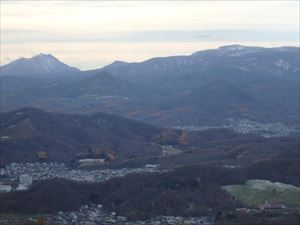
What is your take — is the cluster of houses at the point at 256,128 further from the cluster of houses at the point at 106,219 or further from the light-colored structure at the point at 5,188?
the cluster of houses at the point at 106,219

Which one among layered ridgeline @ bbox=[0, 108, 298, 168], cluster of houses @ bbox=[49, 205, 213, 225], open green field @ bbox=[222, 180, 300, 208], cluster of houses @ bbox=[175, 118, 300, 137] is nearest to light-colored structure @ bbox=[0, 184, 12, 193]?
cluster of houses @ bbox=[49, 205, 213, 225]

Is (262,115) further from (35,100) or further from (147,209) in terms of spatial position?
(147,209)

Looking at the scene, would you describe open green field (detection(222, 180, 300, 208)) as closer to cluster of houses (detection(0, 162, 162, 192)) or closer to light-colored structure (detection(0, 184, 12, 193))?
cluster of houses (detection(0, 162, 162, 192))

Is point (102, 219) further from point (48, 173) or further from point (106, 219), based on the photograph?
point (48, 173)

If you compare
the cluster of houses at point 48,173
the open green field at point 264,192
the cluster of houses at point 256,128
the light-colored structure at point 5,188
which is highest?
the open green field at point 264,192

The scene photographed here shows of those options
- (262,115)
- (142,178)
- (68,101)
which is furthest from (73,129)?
(68,101)

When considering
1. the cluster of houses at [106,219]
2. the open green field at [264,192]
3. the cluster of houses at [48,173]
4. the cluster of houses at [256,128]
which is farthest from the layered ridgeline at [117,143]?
the cluster of houses at [106,219]
